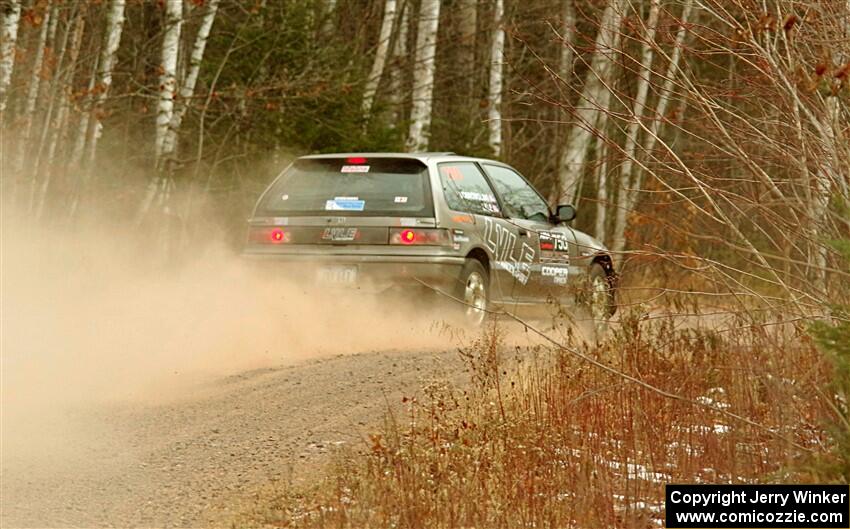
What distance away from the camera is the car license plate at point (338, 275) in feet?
43.6

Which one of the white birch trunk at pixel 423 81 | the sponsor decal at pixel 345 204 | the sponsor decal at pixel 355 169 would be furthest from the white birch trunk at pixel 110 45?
the sponsor decal at pixel 345 204

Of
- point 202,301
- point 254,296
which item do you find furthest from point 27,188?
point 254,296

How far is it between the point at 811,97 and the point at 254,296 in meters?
7.77

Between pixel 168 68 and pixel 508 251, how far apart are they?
8.77 metres

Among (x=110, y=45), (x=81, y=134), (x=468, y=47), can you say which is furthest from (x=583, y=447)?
(x=468, y=47)

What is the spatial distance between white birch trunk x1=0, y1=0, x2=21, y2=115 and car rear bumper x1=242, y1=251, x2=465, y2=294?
228 inches

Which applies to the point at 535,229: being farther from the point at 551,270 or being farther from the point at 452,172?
the point at 452,172

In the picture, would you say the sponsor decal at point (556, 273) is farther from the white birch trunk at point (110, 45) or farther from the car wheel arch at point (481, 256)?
the white birch trunk at point (110, 45)

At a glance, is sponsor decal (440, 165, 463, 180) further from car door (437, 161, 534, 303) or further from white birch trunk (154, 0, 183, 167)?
white birch trunk (154, 0, 183, 167)

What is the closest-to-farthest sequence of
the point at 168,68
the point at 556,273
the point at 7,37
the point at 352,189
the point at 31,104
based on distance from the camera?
the point at 352,189 < the point at 556,273 < the point at 7,37 < the point at 31,104 < the point at 168,68

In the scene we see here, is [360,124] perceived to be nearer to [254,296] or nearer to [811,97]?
[254,296]

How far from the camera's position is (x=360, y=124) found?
22219 mm

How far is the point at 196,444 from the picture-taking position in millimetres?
9062

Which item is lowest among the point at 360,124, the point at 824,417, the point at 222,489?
the point at 222,489
